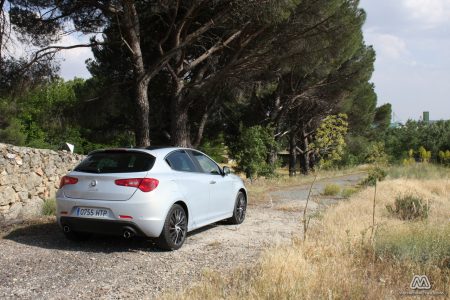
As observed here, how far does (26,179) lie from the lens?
1044cm

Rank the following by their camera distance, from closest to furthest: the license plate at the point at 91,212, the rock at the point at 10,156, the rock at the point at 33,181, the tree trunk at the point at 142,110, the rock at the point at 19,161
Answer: the license plate at the point at 91,212 < the rock at the point at 10,156 < the rock at the point at 19,161 < the rock at the point at 33,181 < the tree trunk at the point at 142,110

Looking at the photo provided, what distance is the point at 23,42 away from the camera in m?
15.8

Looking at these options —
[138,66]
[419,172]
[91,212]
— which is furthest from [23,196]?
[419,172]

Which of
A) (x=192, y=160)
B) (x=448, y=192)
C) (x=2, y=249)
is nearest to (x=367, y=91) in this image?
(x=448, y=192)

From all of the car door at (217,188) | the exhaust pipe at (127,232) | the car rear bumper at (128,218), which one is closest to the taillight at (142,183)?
the car rear bumper at (128,218)

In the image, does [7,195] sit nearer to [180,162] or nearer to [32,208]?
[32,208]

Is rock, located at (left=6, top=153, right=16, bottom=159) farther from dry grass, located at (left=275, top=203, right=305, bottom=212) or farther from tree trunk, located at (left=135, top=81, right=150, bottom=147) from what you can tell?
dry grass, located at (left=275, top=203, right=305, bottom=212)

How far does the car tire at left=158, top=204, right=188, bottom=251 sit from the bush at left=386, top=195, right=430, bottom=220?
4.73 meters

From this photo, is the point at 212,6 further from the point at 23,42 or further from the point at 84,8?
the point at 23,42

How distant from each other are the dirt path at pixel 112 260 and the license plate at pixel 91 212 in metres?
0.54

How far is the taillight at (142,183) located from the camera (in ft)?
23.3

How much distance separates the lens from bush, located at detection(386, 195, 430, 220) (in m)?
10.0

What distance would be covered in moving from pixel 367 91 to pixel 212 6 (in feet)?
80.8

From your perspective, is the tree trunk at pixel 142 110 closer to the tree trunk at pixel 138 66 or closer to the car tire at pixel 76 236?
the tree trunk at pixel 138 66
